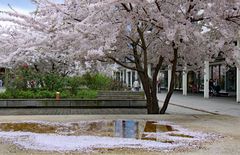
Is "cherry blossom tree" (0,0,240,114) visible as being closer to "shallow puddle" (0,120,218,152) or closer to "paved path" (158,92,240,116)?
"shallow puddle" (0,120,218,152)

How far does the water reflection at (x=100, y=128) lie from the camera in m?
10.2

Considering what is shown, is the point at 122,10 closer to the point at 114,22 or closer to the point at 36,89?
the point at 114,22

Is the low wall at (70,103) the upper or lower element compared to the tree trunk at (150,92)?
lower

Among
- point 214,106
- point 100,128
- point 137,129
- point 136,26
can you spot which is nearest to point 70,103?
point 136,26

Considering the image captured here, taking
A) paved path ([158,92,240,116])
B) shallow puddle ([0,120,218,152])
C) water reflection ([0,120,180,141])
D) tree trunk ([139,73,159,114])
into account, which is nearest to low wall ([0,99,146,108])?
paved path ([158,92,240,116])

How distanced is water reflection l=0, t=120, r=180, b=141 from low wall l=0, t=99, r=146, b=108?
7.43 meters

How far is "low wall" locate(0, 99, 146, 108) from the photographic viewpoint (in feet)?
65.7

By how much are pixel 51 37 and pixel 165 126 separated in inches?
206

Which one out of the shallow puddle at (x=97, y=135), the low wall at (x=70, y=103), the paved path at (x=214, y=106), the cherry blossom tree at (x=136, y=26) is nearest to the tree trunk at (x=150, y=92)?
the cherry blossom tree at (x=136, y=26)

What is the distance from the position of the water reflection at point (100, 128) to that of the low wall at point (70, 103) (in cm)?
743

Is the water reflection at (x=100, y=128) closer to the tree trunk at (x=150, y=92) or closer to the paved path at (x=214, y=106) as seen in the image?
the tree trunk at (x=150, y=92)

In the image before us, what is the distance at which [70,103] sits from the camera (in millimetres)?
20484

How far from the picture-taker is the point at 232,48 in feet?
49.4

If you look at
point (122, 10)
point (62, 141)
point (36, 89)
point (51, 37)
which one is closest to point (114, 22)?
point (122, 10)
